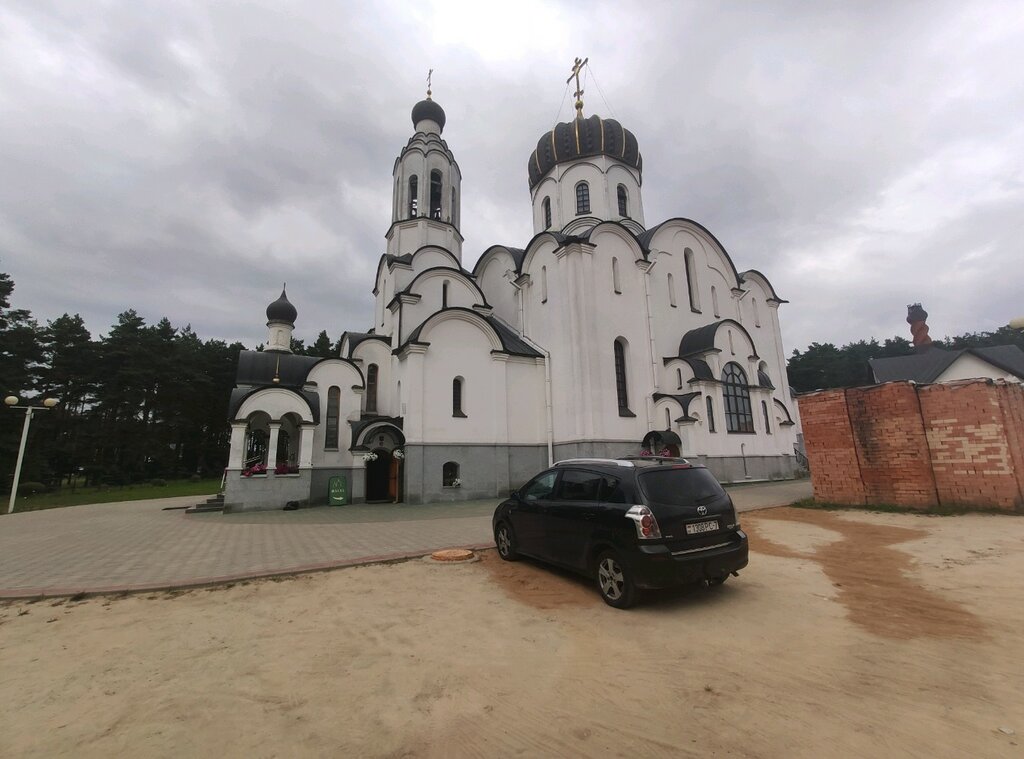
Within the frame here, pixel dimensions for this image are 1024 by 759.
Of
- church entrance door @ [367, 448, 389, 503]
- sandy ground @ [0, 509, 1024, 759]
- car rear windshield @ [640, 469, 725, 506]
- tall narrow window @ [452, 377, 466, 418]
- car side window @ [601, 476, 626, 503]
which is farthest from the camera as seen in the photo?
church entrance door @ [367, 448, 389, 503]

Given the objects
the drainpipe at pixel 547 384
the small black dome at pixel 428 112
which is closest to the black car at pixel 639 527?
the drainpipe at pixel 547 384

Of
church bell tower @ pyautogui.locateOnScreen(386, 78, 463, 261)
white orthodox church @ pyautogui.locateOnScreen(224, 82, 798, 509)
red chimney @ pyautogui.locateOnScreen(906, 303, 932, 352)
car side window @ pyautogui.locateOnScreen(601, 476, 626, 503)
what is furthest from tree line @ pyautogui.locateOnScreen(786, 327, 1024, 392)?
car side window @ pyautogui.locateOnScreen(601, 476, 626, 503)

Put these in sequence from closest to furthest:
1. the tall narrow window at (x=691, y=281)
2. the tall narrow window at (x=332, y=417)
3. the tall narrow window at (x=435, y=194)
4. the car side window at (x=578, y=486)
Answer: the car side window at (x=578, y=486) → the tall narrow window at (x=332, y=417) → the tall narrow window at (x=691, y=281) → the tall narrow window at (x=435, y=194)

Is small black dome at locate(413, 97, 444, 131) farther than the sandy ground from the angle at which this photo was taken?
Yes

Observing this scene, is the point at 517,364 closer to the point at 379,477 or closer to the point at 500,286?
the point at 500,286

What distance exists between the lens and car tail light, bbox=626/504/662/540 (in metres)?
Answer: 4.61

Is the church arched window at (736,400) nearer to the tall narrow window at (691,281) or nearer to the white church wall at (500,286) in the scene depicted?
the tall narrow window at (691,281)

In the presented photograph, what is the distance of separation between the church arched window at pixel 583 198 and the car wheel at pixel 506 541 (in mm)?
22540

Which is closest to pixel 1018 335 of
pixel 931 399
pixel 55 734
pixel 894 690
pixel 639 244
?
pixel 639 244

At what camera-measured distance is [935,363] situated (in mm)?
24688

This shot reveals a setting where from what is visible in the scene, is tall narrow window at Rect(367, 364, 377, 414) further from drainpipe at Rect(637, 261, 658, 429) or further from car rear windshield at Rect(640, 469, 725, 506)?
car rear windshield at Rect(640, 469, 725, 506)

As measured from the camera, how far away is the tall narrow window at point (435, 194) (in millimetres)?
25078

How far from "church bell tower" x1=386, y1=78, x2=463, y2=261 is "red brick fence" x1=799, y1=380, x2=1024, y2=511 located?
18.8 meters

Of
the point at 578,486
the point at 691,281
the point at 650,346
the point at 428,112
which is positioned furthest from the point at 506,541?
the point at 428,112
